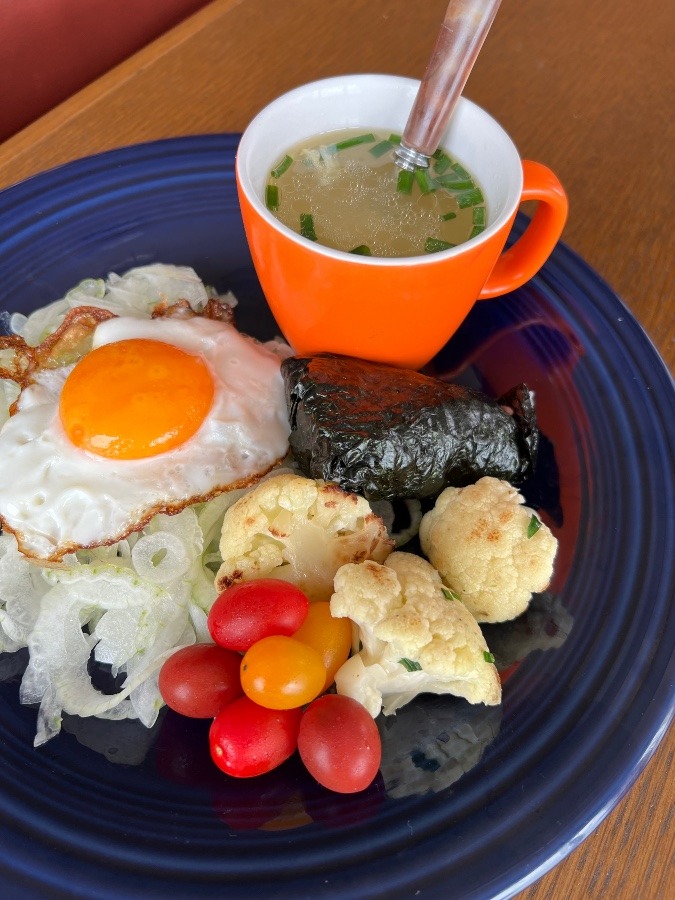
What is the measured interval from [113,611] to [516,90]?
90.1 inches

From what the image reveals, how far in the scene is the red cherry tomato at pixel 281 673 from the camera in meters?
1.30

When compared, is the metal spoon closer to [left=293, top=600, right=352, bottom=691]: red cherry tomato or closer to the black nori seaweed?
the black nori seaweed

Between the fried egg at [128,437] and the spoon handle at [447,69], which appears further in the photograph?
the fried egg at [128,437]

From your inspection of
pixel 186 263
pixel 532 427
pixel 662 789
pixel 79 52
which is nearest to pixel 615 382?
pixel 532 427

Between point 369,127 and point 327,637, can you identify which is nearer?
point 327,637

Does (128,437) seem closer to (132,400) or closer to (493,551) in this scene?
(132,400)

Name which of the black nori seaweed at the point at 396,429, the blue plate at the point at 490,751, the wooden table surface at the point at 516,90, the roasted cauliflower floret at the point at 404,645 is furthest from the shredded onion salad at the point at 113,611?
the wooden table surface at the point at 516,90

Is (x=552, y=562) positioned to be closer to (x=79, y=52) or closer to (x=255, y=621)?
(x=255, y=621)

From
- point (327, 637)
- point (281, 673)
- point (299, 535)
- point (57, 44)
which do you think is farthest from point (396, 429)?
point (57, 44)

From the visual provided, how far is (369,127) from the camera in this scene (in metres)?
1.86

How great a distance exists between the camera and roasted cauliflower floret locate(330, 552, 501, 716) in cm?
135

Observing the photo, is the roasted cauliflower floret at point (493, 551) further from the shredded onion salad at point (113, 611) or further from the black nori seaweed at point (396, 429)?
the shredded onion salad at point (113, 611)

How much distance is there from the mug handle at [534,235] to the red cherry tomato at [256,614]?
0.94 meters

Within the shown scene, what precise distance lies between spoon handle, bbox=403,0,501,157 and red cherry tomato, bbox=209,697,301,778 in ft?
4.23
